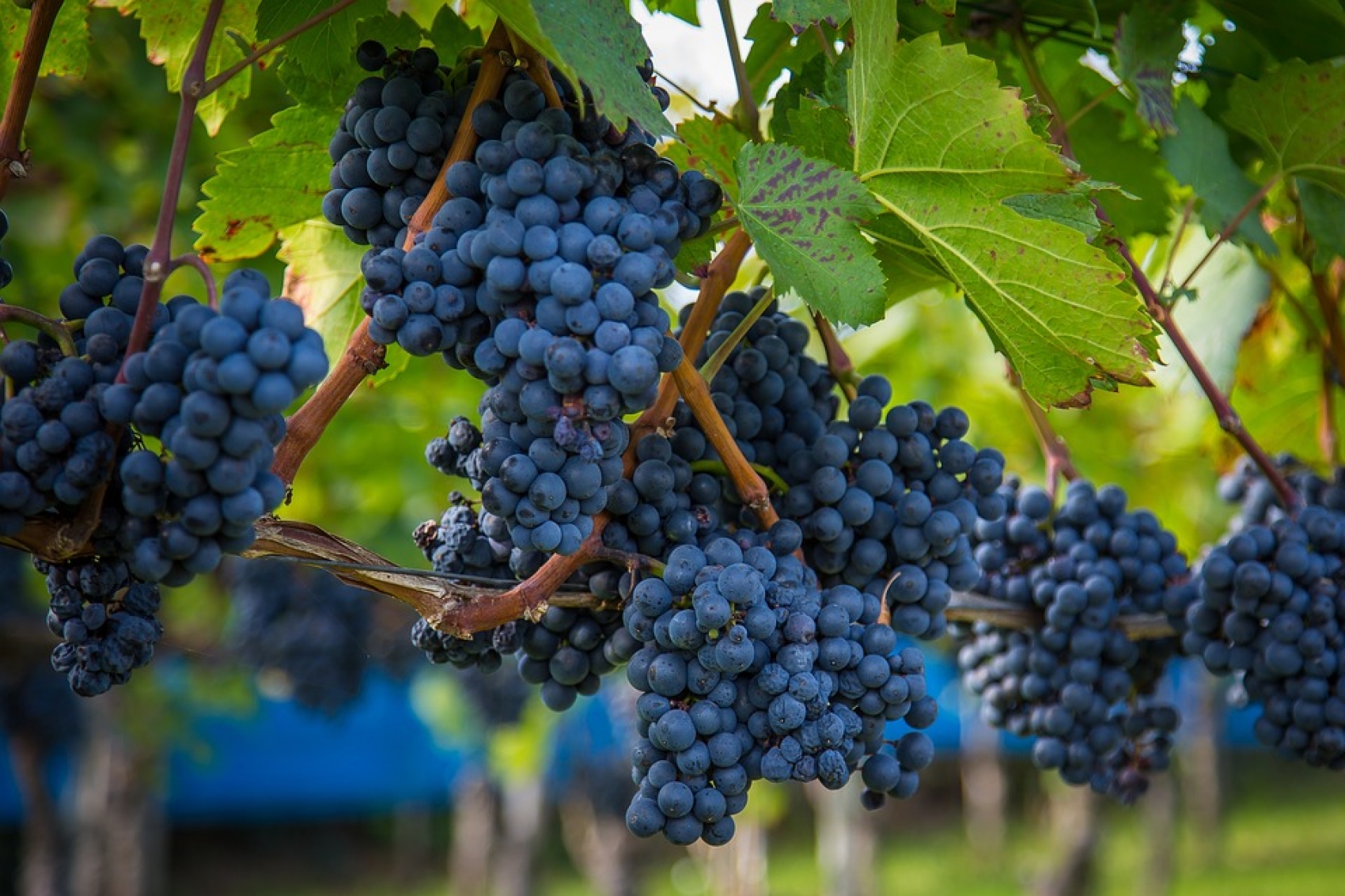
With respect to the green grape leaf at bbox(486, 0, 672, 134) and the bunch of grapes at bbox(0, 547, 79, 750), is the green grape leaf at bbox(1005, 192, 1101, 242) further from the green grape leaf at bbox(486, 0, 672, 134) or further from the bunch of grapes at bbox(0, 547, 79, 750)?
the bunch of grapes at bbox(0, 547, 79, 750)

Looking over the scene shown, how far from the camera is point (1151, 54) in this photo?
142cm

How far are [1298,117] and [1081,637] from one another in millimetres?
710

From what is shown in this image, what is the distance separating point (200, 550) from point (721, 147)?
0.61 meters

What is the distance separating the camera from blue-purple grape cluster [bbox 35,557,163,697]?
3.01 feet

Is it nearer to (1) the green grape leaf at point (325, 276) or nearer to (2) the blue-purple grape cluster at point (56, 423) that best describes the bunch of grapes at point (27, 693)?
(1) the green grape leaf at point (325, 276)

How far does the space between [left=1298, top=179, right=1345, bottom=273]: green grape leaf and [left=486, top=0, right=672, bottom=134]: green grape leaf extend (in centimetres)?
106

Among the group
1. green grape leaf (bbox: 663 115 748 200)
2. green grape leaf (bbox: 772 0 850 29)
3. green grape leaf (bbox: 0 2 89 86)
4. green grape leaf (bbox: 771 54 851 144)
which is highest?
green grape leaf (bbox: 0 2 89 86)

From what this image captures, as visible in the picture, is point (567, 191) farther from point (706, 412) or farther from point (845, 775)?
point (845, 775)

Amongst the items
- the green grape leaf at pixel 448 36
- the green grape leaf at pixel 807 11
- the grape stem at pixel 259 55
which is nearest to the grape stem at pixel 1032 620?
the green grape leaf at pixel 807 11

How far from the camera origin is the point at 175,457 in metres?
0.79

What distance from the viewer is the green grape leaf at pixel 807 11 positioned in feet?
3.35

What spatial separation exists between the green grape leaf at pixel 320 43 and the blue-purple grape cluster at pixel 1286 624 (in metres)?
1.14

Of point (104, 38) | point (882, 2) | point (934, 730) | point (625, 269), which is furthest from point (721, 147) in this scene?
point (934, 730)

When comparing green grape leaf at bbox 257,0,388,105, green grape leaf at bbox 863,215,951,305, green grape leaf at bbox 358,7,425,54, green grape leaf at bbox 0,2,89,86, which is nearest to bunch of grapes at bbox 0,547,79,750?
green grape leaf at bbox 0,2,89,86
